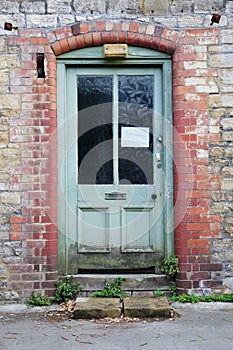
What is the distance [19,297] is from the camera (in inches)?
186

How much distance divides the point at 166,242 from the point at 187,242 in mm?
242

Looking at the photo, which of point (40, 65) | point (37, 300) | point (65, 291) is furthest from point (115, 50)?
point (37, 300)

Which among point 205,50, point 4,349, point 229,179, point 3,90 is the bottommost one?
point 4,349

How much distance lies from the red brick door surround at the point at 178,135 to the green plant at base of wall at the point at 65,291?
0.09 metres

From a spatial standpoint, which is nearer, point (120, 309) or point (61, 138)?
point (120, 309)

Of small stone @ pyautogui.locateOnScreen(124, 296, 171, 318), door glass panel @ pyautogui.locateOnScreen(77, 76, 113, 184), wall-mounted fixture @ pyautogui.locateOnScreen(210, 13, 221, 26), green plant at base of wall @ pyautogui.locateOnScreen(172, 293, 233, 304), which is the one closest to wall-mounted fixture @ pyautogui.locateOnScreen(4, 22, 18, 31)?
door glass panel @ pyautogui.locateOnScreen(77, 76, 113, 184)

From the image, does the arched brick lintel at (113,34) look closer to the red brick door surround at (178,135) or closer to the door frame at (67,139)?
the red brick door surround at (178,135)

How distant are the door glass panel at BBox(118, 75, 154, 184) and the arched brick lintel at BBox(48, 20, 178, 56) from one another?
0.41 meters

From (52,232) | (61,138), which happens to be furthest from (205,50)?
(52,232)

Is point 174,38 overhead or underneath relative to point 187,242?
overhead

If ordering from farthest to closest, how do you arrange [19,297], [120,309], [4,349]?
1. [19,297]
2. [120,309]
3. [4,349]

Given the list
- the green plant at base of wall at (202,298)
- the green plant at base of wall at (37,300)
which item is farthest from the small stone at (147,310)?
the green plant at base of wall at (37,300)

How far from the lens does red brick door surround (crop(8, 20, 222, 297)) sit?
4738 millimetres

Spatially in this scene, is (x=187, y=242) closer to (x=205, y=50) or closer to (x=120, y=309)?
(x=120, y=309)
